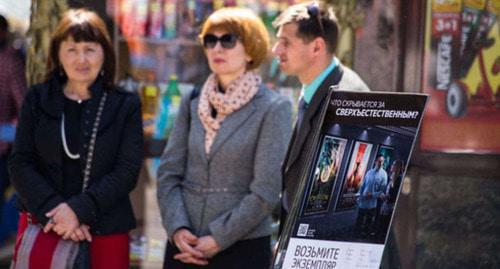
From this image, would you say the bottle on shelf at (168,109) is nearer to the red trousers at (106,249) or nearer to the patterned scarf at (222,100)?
the patterned scarf at (222,100)

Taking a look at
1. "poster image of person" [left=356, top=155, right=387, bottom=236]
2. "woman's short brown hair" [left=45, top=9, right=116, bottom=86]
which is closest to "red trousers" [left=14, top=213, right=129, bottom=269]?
"woman's short brown hair" [left=45, top=9, right=116, bottom=86]

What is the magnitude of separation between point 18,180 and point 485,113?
270 centimetres

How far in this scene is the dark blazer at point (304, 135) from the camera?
4164 mm

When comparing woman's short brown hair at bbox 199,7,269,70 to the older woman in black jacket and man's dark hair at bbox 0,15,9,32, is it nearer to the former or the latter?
the older woman in black jacket

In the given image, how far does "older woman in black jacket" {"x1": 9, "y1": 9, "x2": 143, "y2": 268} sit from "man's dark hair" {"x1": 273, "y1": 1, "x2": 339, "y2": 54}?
2.84 ft

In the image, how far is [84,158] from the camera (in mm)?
4574

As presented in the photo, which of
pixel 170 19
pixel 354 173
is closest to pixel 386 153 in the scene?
pixel 354 173

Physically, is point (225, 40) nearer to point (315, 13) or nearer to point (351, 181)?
point (315, 13)

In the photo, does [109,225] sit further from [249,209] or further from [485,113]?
[485,113]

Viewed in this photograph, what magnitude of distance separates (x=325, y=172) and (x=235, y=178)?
1.44 metres

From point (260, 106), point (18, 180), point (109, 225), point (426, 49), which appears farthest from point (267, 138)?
point (426, 49)

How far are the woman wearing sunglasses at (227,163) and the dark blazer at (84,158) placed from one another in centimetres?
24

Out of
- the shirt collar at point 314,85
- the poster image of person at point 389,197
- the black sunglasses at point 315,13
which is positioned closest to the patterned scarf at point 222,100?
the shirt collar at point 314,85

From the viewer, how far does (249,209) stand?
459 centimetres
